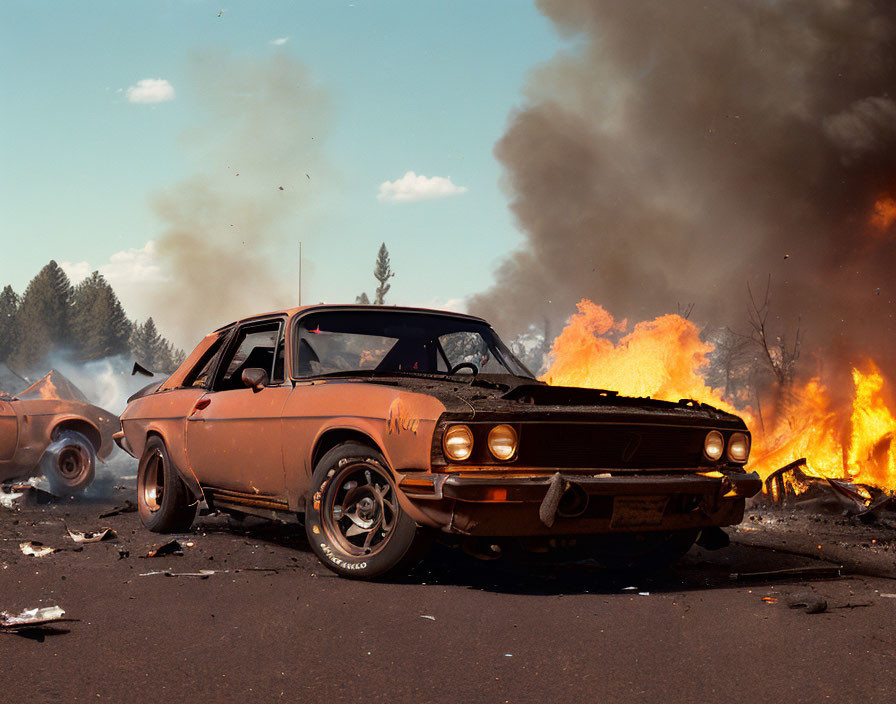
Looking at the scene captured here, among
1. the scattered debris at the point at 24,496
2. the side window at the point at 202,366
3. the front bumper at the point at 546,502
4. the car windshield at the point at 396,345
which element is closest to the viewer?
the front bumper at the point at 546,502

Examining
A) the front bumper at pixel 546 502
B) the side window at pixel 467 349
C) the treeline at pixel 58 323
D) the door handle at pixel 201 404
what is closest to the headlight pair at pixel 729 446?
the front bumper at pixel 546 502

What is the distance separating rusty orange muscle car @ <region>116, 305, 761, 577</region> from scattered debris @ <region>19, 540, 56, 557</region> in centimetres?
101

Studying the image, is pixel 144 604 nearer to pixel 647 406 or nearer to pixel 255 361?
pixel 255 361

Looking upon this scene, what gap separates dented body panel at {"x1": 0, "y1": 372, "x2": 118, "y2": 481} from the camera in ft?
31.1

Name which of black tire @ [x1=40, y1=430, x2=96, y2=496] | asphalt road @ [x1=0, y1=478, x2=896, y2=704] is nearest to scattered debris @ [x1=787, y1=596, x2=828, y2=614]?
asphalt road @ [x1=0, y1=478, x2=896, y2=704]

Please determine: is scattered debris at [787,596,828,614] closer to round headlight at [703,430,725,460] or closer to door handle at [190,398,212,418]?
round headlight at [703,430,725,460]

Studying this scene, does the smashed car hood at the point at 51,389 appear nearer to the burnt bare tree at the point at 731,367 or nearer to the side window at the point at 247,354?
→ the side window at the point at 247,354

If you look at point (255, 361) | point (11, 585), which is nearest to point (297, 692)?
point (11, 585)

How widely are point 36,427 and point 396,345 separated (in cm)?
578

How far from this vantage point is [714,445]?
4.97 metres

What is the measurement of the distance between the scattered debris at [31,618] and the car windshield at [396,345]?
6.50 ft

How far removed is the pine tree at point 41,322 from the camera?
85.6 m

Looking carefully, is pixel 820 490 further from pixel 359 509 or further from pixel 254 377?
pixel 254 377

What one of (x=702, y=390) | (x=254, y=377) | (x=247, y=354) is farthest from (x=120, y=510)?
(x=702, y=390)
